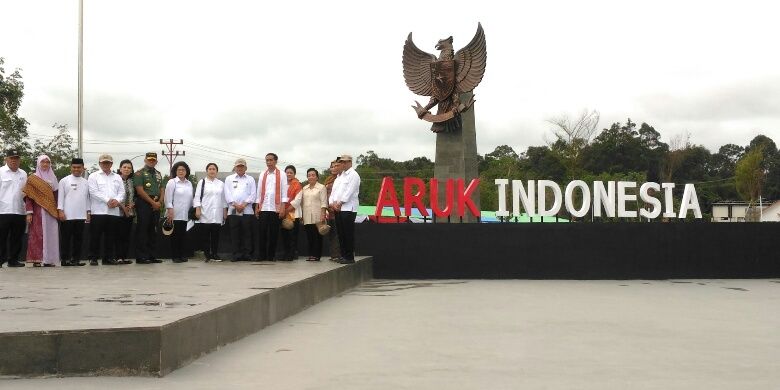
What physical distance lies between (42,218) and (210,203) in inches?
92.9

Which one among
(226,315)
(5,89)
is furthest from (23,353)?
(5,89)

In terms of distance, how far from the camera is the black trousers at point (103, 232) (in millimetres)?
11875

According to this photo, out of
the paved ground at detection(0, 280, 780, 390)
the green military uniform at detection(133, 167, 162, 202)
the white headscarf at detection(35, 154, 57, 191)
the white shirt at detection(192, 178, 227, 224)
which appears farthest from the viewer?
the white shirt at detection(192, 178, 227, 224)

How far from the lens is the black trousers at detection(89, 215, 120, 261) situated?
39.0ft

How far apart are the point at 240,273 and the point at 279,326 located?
92.4 inches

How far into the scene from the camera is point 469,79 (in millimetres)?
19188

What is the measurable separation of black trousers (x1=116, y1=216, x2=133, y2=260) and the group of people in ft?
0.05

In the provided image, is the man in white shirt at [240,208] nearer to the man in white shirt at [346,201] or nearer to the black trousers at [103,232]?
the man in white shirt at [346,201]

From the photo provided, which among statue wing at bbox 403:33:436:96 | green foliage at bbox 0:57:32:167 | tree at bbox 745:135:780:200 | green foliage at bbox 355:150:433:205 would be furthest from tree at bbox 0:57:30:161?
tree at bbox 745:135:780:200

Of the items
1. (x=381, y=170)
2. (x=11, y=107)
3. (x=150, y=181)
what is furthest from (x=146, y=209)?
(x=381, y=170)

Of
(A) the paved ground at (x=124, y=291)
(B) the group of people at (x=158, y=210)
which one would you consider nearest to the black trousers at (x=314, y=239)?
(B) the group of people at (x=158, y=210)

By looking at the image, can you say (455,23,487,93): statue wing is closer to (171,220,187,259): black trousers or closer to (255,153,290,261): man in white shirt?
(255,153,290,261): man in white shirt

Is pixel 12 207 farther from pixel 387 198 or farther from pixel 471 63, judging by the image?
pixel 471 63

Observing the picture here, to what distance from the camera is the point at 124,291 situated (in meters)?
7.48
